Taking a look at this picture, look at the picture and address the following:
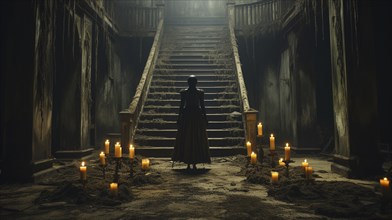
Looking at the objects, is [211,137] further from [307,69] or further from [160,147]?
[307,69]

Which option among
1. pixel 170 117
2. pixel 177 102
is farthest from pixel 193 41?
pixel 170 117

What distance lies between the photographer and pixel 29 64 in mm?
5699

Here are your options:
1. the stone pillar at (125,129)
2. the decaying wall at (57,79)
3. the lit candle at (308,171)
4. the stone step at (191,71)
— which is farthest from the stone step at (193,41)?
the lit candle at (308,171)

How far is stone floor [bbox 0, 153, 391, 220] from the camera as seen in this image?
348cm

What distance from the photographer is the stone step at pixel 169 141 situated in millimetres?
8914

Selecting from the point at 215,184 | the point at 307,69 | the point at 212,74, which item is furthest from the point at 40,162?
the point at 307,69

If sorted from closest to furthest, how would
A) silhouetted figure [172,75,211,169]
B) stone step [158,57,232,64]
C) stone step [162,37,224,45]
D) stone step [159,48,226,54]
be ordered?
silhouetted figure [172,75,211,169] → stone step [158,57,232,64] → stone step [159,48,226,54] → stone step [162,37,224,45]

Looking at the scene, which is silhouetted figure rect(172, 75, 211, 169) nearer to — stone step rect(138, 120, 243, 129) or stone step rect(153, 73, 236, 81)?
stone step rect(138, 120, 243, 129)

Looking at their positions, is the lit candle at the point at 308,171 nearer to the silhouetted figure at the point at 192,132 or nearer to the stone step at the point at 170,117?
the silhouetted figure at the point at 192,132

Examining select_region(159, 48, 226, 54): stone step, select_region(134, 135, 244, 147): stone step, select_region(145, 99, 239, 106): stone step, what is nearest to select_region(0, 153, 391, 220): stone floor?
select_region(134, 135, 244, 147): stone step

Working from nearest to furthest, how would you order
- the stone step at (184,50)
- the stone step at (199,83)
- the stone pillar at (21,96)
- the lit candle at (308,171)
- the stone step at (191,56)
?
the lit candle at (308,171) → the stone pillar at (21,96) → the stone step at (199,83) → the stone step at (191,56) → the stone step at (184,50)

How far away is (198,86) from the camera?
445 inches

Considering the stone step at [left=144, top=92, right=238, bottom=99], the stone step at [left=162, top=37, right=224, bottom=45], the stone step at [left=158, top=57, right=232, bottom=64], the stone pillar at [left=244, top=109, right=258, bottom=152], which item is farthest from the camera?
the stone step at [left=162, top=37, right=224, bottom=45]

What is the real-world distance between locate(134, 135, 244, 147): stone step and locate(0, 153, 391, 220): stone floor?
10.3ft
